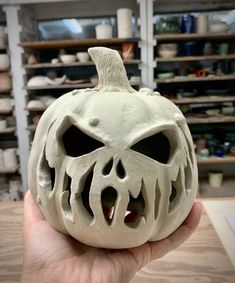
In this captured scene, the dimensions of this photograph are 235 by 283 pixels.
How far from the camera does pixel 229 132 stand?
123 inches

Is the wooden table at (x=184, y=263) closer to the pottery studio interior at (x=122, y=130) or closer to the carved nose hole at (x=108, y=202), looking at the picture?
the pottery studio interior at (x=122, y=130)

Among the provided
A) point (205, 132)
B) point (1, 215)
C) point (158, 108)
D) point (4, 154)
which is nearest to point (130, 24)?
point (205, 132)

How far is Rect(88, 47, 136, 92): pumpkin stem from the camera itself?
0.80 metres

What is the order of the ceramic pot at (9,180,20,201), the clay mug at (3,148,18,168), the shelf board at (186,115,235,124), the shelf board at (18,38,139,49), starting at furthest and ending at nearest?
the ceramic pot at (9,180,20,201) → the clay mug at (3,148,18,168) → the shelf board at (186,115,235,124) → the shelf board at (18,38,139,49)

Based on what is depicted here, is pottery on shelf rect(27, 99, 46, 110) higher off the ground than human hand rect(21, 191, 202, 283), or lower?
higher

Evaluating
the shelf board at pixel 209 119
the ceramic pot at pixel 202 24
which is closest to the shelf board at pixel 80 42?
the ceramic pot at pixel 202 24

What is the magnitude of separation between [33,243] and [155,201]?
0.41m

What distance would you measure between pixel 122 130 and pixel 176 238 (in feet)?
1.49

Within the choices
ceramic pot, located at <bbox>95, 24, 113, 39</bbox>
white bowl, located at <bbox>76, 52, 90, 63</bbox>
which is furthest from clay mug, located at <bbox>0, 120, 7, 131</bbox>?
ceramic pot, located at <bbox>95, 24, 113, 39</bbox>

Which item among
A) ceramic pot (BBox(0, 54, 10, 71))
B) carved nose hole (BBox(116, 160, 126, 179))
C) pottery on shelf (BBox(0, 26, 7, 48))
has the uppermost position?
pottery on shelf (BBox(0, 26, 7, 48))

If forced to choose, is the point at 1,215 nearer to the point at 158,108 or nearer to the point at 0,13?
the point at 158,108

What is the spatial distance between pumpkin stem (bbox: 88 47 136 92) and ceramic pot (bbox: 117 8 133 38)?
192 centimetres

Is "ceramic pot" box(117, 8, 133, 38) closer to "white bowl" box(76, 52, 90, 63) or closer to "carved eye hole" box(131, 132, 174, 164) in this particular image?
"white bowl" box(76, 52, 90, 63)

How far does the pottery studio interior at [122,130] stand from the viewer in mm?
669
